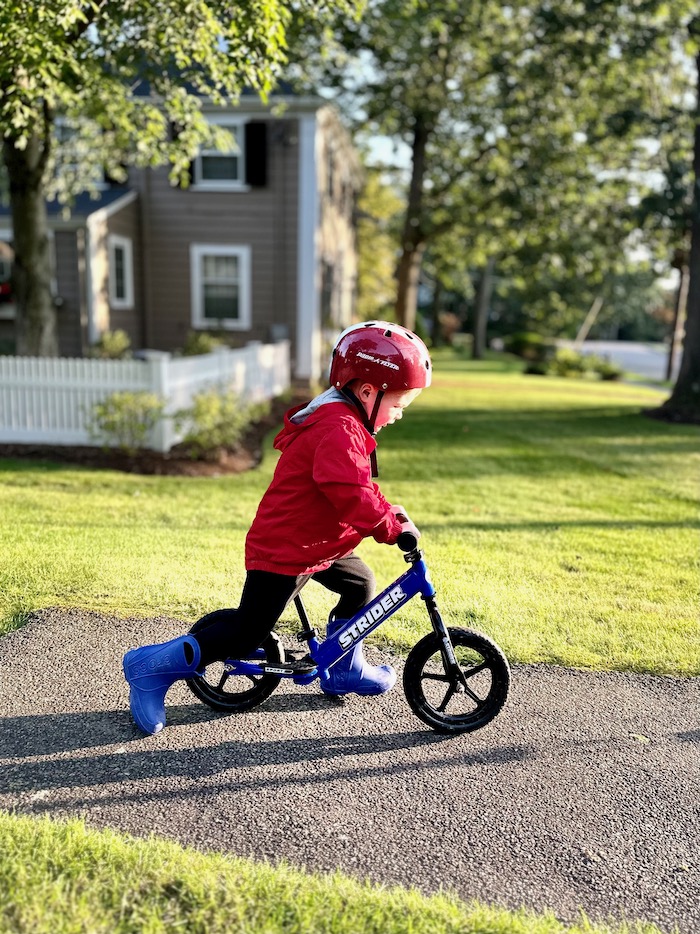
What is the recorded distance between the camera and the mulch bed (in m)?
8.88

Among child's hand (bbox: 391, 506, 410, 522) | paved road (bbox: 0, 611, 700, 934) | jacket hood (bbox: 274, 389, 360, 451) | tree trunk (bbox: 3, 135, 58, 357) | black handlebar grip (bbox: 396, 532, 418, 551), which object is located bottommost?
paved road (bbox: 0, 611, 700, 934)

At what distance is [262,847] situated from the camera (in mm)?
2686

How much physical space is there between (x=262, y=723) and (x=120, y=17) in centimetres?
719

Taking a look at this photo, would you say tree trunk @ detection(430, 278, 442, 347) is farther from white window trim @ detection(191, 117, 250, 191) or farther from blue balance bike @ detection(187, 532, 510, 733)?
blue balance bike @ detection(187, 532, 510, 733)

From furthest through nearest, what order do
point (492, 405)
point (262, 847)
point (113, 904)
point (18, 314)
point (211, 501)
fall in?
1. point (492, 405)
2. point (18, 314)
3. point (211, 501)
4. point (262, 847)
5. point (113, 904)

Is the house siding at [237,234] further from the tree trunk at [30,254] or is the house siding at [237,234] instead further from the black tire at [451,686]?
the black tire at [451,686]

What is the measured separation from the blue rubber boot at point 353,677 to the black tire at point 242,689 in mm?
237

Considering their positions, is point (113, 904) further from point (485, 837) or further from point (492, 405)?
point (492, 405)

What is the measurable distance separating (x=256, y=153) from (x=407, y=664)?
633 inches

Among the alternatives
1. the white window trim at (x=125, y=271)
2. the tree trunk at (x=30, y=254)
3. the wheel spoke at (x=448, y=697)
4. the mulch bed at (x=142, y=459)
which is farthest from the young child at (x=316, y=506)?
the white window trim at (x=125, y=271)

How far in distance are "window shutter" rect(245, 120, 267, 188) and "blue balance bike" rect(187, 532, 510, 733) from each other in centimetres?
1576

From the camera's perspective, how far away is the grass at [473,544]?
Result: 4660 millimetres

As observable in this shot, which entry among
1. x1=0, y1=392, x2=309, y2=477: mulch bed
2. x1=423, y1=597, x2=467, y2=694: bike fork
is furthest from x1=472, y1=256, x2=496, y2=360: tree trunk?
x1=423, y1=597, x2=467, y2=694: bike fork

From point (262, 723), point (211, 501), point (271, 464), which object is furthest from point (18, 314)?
point (262, 723)
